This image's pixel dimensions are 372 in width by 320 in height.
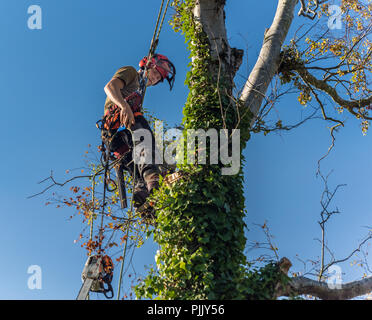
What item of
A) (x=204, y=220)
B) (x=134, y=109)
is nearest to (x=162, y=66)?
(x=134, y=109)

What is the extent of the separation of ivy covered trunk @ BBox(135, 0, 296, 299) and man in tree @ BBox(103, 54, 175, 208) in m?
0.68

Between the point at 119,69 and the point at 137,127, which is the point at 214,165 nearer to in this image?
Result: the point at 137,127

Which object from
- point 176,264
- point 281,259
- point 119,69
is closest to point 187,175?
point 176,264

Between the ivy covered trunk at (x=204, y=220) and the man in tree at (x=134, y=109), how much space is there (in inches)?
26.8

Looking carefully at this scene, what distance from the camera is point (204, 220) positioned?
4254 millimetres

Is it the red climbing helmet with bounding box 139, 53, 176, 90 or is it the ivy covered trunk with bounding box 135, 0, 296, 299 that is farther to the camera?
the red climbing helmet with bounding box 139, 53, 176, 90

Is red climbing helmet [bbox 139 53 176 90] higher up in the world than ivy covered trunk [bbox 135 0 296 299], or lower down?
higher up

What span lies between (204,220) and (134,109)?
2147mm

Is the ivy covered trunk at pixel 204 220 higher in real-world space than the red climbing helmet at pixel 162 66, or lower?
lower

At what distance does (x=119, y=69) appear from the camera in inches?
236

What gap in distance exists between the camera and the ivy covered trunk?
12.9 feet

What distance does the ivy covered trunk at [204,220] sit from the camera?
392 cm

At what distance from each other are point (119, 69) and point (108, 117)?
2.41 feet
